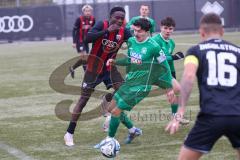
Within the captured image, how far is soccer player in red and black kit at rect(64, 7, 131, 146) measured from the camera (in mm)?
9484

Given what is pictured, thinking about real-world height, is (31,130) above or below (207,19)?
below

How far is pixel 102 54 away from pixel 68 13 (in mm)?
27829

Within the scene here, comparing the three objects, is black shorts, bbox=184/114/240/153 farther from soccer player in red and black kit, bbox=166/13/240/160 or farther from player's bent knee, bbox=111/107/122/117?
Answer: player's bent knee, bbox=111/107/122/117

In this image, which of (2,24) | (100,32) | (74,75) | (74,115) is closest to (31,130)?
(74,115)

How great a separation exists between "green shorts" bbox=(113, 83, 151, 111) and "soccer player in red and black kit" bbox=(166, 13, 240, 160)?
286 cm

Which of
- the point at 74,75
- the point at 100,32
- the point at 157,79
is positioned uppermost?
the point at 100,32

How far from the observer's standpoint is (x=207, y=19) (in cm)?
596

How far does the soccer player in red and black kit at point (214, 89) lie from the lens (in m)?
5.87

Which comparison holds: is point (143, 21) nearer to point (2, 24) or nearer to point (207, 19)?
point (207, 19)

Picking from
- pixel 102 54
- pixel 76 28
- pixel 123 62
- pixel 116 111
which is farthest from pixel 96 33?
pixel 76 28

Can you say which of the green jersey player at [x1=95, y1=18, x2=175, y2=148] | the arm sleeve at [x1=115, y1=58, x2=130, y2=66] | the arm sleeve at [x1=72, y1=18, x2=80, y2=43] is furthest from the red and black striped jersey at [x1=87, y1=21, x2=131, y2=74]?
the arm sleeve at [x1=72, y1=18, x2=80, y2=43]

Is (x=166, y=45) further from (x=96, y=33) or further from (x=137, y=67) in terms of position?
(x=137, y=67)

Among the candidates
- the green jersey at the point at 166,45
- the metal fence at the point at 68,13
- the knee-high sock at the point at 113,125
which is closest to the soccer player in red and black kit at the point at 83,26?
the green jersey at the point at 166,45

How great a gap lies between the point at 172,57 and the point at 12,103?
4.40 metres
